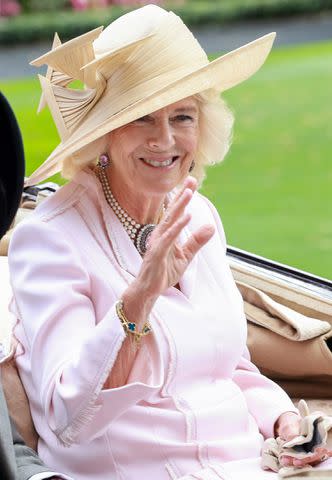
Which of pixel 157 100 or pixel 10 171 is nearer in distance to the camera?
pixel 10 171

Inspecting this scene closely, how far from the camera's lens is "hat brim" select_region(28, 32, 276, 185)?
8.16ft

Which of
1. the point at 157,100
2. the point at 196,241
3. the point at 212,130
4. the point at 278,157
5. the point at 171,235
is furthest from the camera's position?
the point at 278,157

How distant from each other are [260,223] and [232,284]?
714 centimetres

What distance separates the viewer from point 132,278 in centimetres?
252

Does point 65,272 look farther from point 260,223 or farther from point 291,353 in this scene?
point 260,223

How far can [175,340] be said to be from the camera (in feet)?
8.20

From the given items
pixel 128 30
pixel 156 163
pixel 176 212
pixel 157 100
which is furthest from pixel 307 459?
pixel 128 30

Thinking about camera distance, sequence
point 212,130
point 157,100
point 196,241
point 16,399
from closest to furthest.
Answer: point 196,241 → point 157,100 → point 16,399 → point 212,130

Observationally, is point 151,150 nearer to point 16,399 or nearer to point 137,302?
point 137,302

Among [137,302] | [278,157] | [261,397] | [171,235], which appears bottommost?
[278,157]

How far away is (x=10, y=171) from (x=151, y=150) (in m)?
0.81

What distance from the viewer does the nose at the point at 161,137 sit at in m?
2.55

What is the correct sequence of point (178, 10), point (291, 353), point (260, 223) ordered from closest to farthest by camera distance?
point (291, 353), point (260, 223), point (178, 10)

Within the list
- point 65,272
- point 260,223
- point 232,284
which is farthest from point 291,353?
point 260,223
